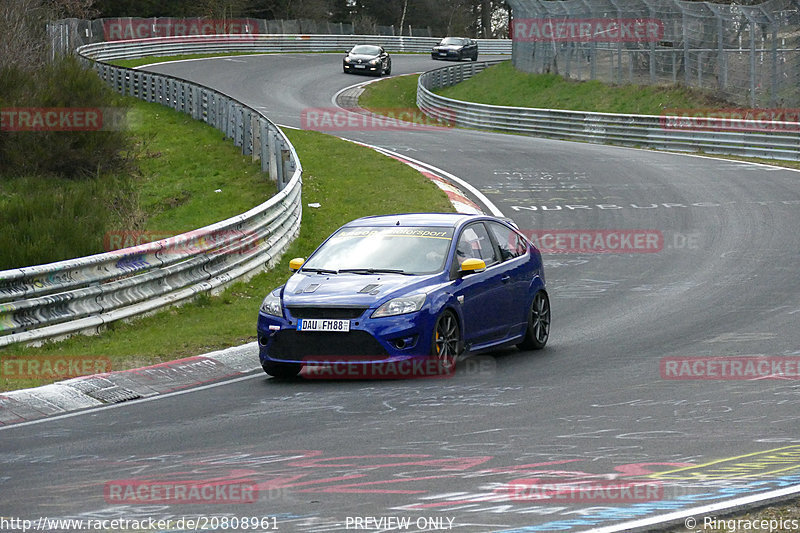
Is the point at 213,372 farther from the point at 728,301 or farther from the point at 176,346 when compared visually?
the point at 728,301

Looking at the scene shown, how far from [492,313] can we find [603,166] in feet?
59.8

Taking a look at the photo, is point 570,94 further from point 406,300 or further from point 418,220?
point 406,300

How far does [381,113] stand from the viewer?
46656 millimetres

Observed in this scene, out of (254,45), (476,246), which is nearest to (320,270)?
(476,246)

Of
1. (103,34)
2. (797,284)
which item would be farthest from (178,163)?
(103,34)

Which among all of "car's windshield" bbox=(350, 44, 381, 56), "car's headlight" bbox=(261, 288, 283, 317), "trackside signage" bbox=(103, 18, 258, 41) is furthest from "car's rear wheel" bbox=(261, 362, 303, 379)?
"trackside signage" bbox=(103, 18, 258, 41)

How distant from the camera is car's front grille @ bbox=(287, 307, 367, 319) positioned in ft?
34.2

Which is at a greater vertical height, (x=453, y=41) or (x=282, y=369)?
(x=453, y=41)

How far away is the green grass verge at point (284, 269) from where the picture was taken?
39.5 ft

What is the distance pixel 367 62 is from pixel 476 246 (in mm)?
48097

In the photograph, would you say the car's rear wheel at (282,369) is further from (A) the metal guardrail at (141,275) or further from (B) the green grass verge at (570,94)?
(B) the green grass verge at (570,94)

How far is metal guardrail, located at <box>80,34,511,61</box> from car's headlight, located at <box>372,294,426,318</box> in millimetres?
50317

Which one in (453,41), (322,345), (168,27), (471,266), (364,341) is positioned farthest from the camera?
(453,41)

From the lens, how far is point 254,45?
6988 cm
